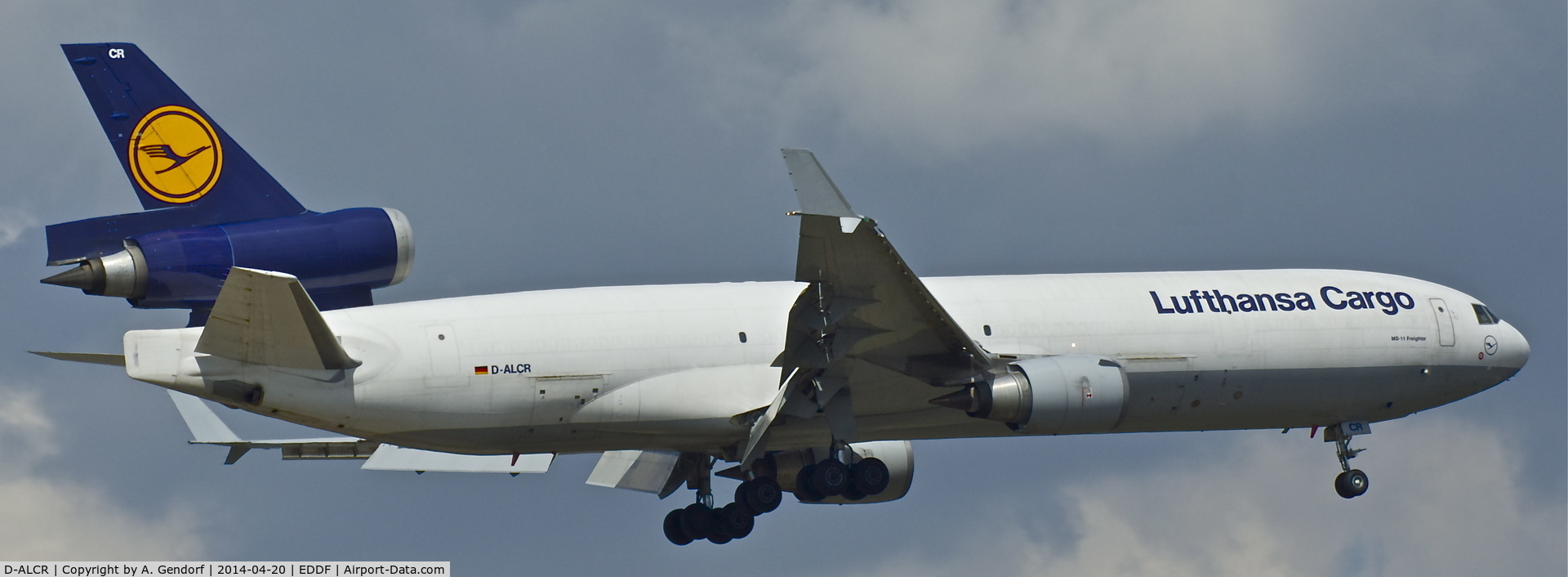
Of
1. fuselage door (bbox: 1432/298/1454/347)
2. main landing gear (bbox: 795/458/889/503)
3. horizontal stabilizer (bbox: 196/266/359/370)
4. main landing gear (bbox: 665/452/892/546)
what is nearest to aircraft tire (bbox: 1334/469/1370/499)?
fuselage door (bbox: 1432/298/1454/347)

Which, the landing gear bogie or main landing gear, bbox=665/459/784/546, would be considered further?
the landing gear bogie

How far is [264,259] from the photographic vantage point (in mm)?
27188

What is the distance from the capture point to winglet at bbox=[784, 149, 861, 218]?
945 inches

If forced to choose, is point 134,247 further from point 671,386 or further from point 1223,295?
point 1223,295

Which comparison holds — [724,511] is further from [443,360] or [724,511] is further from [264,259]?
[264,259]

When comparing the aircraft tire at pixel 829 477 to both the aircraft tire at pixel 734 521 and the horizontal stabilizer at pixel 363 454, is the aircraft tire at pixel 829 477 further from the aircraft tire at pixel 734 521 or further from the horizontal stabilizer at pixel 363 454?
the horizontal stabilizer at pixel 363 454

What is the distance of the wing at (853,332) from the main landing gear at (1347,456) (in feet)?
27.9

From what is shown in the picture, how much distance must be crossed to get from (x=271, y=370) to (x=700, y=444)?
7.63 meters

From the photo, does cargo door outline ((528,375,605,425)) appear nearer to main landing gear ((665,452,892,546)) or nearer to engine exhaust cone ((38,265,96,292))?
main landing gear ((665,452,892,546))

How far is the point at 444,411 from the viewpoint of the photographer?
27859mm

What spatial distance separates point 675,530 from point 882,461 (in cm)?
425

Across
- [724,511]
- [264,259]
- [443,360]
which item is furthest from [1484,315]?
[264,259]

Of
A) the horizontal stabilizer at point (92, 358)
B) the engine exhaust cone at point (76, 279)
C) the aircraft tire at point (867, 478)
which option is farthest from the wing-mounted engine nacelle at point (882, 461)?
the engine exhaust cone at point (76, 279)

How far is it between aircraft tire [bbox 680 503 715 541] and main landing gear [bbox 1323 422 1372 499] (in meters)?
11.5
